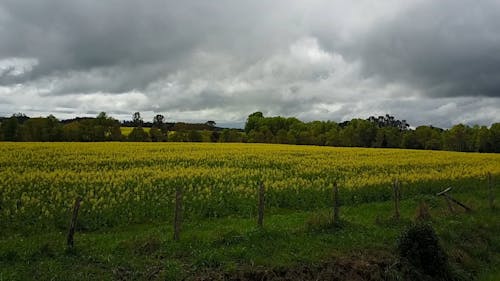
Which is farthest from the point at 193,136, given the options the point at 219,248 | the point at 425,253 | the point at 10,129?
the point at 425,253

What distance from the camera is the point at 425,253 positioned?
11609 mm

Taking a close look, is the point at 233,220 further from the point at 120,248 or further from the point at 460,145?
the point at 460,145

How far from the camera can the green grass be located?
1005 centimetres

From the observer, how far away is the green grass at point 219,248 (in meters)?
10.1

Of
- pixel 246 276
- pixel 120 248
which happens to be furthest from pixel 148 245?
pixel 246 276

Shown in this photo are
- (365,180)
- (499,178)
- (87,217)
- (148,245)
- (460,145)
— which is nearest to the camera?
(148,245)

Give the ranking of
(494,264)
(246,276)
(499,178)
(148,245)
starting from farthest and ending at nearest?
(499,178) → (494,264) → (148,245) → (246,276)

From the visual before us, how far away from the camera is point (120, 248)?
38.3ft

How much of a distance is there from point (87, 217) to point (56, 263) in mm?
6264

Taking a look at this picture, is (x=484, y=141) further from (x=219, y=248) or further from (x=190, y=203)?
(x=219, y=248)

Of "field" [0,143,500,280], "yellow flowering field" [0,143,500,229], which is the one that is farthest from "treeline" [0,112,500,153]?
"field" [0,143,500,280]

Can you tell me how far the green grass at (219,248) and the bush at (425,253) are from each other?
2.28 feet

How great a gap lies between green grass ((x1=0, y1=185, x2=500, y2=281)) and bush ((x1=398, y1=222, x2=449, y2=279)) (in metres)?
0.69

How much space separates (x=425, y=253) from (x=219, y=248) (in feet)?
20.1
